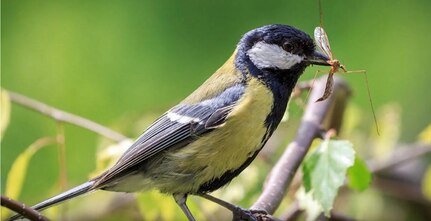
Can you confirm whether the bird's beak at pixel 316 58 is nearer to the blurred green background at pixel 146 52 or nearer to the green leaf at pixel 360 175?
the green leaf at pixel 360 175

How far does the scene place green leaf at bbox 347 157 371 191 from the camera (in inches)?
74.5

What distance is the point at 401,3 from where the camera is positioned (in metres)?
3.51

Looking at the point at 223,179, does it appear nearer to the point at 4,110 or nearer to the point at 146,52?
the point at 4,110

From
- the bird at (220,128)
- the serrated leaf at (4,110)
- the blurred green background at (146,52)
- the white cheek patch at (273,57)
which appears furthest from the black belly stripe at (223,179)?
the blurred green background at (146,52)

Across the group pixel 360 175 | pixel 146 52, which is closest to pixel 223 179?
pixel 360 175

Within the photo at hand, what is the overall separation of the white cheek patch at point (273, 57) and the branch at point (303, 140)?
0.18m

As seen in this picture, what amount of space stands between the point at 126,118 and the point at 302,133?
66 cm

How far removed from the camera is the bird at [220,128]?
195cm

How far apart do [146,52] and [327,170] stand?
168 cm

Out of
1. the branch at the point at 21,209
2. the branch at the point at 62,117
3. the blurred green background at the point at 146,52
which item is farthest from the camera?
the blurred green background at the point at 146,52

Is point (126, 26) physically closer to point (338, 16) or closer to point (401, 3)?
point (338, 16)

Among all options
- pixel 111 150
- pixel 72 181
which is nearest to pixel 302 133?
pixel 111 150

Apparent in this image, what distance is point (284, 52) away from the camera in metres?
2.03

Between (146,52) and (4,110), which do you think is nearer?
(4,110)
